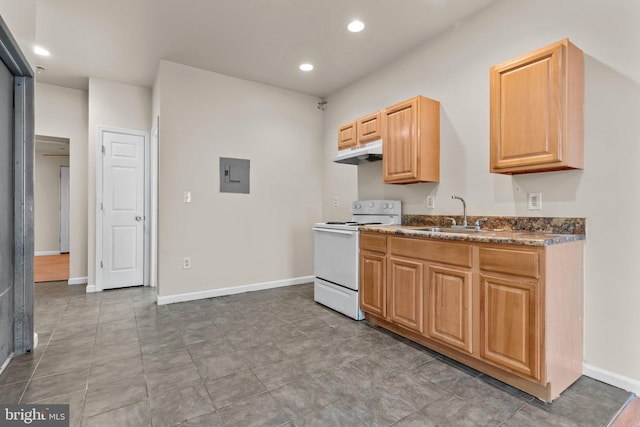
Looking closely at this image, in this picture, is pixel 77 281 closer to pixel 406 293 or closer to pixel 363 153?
pixel 363 153

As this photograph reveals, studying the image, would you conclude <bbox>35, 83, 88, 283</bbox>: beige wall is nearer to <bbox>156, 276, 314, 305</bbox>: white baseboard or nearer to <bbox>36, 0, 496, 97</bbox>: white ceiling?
<bbox>36, 0, 496, 97</bbox>: white ceiling

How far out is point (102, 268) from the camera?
4.10m

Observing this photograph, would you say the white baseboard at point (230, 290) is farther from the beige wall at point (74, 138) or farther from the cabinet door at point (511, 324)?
the cabinet door at point (511, 324)

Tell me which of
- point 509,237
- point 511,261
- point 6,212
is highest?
point 6,212

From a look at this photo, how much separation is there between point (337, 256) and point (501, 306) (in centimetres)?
163

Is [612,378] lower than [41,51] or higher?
lower

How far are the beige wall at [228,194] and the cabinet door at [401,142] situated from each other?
5.52 ft

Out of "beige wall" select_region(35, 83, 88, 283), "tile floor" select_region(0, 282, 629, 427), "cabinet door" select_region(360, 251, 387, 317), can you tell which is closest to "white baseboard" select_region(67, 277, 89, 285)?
"beige wall" select_region(35, 83, 88, 283)

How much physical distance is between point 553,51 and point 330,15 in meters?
1.69

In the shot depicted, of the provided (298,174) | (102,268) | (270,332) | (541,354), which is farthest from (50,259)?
(541,354)

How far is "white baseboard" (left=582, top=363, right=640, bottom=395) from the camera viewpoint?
1810mm

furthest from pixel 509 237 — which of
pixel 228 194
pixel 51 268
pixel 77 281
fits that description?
pixel 51 268

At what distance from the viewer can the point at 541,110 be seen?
1.95 metres

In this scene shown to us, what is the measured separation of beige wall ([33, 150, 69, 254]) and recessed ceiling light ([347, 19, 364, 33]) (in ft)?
25.4
